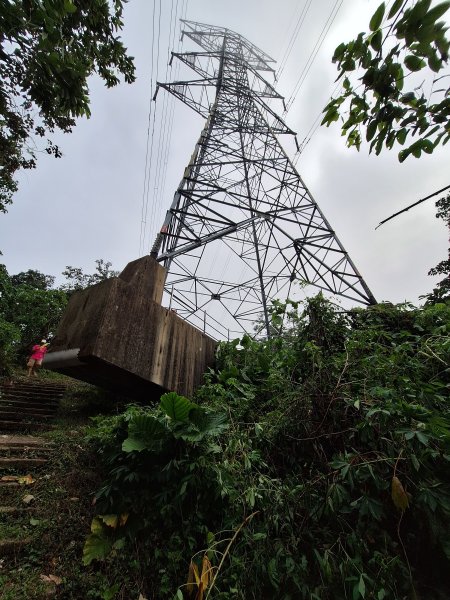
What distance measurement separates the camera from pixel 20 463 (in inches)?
137

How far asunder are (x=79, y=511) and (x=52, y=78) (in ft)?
12.7

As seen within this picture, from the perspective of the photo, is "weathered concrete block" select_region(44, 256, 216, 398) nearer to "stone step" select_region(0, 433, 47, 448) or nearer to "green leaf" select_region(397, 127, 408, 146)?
"stone step" select_region(0, 433, 47, 448)

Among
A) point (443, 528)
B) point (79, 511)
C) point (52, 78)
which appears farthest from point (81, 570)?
point (52, 78)

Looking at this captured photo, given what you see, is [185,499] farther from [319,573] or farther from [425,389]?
[425,389]

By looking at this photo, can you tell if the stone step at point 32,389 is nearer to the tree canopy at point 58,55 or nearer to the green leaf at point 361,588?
the tree canopy at point 58,55

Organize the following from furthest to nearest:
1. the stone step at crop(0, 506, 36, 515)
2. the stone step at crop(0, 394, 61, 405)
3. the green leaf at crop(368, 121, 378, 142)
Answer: the stone step at crop(0, 394, 61, 405)
the stone step at crop(0, 506, 36, 515)
the green leaf at crop(368, 121, 378, 142)

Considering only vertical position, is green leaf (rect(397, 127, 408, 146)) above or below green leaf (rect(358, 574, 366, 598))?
above

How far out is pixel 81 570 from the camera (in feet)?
7.52

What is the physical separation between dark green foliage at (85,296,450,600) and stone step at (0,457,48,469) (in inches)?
34.2

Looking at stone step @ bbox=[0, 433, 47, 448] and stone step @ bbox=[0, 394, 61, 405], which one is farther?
stone step @ bbox=[0, 394, 61, 405]

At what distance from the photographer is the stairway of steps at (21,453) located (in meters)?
2.54

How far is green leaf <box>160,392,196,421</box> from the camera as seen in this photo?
2828 mm

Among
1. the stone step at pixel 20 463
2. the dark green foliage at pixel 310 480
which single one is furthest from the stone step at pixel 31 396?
the dark green foliage at pixel 310 480

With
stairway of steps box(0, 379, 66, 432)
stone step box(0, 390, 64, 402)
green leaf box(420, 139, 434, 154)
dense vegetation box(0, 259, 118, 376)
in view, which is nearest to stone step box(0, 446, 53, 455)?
stairway of steps box(0, 379, 66, 432)
